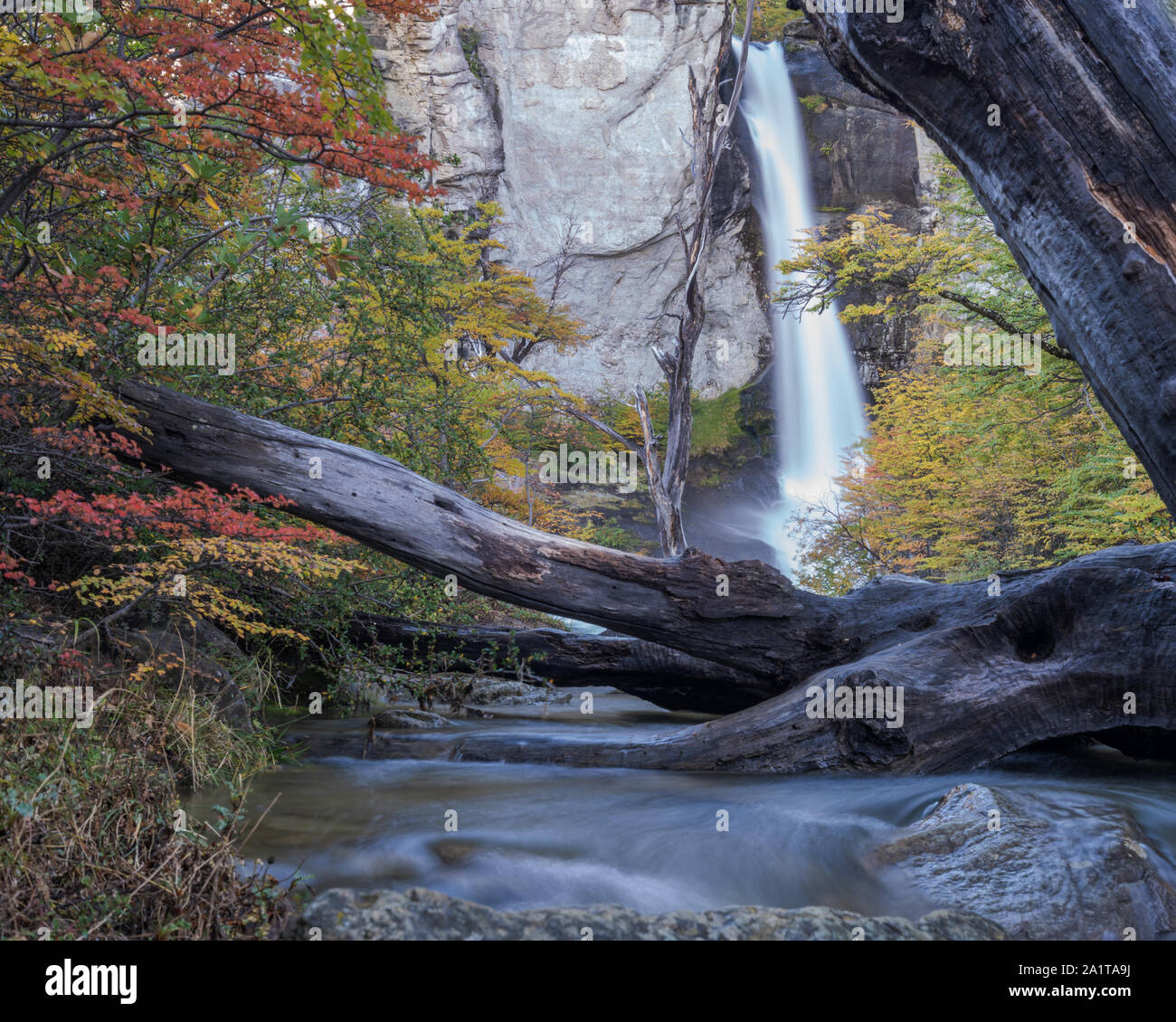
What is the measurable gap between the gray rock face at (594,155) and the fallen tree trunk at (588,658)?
71.1 feet

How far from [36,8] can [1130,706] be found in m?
7.19

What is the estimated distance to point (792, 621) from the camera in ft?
21.3

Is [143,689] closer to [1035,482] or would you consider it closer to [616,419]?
[1035,482]

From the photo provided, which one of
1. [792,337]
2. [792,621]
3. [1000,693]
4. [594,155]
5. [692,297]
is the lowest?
[1000,693]

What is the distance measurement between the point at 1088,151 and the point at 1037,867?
316cm

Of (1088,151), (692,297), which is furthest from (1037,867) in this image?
(692,297)

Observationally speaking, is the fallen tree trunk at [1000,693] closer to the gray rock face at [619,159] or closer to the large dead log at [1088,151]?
the large dead log at [1088,151]

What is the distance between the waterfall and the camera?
2694 cm

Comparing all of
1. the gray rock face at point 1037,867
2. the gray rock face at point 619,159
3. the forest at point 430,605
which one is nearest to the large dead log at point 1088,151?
the forest at point 430,605

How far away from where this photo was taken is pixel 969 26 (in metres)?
4.02

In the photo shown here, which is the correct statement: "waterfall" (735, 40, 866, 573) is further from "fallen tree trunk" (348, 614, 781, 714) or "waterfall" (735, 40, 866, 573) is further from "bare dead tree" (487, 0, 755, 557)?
"fallen tree trunk" (348, 614, 781, 714)

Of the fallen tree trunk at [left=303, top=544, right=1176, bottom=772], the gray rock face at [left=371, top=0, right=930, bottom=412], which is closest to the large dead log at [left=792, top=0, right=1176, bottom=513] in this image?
the fallen tree trunk at [left=303, top=544, right=1176, bottom=772]

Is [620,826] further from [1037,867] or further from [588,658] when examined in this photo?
[588,658]

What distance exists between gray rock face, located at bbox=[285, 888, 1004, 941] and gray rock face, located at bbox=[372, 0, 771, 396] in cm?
2634
